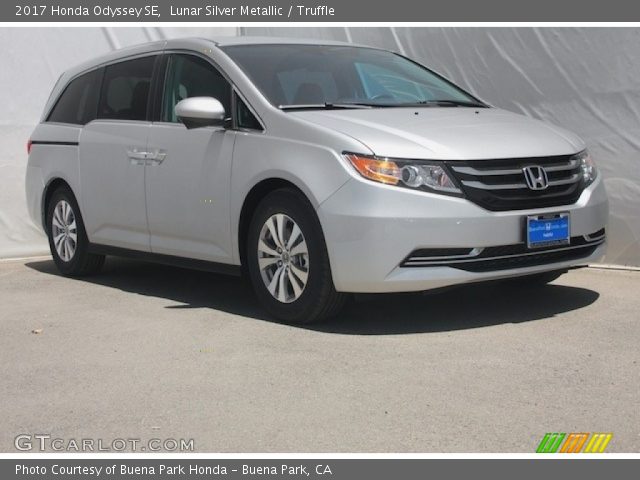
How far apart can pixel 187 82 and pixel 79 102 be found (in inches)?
61.7

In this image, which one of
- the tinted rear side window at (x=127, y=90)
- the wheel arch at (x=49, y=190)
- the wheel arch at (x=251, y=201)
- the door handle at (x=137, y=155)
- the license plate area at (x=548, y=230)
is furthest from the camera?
the wheel arch at (x=49, y=190)

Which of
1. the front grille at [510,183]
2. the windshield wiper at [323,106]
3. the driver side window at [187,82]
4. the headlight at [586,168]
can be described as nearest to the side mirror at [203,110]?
the driver side window at [187,82]

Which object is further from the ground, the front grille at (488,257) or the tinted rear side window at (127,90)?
the tinted rear side window at (127,90)

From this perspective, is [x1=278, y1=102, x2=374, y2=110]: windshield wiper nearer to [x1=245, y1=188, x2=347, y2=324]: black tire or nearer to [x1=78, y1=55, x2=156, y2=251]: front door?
[x1=245, y1=188, x2=347, y2=324]: black tire

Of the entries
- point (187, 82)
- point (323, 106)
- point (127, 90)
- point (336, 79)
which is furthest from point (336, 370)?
point (127, 90)

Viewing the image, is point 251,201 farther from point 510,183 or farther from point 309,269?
point 510,183

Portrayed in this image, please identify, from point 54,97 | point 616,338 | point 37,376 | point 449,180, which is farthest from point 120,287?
point 616,338

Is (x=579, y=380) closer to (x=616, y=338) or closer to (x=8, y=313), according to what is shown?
(x=616, y=338)

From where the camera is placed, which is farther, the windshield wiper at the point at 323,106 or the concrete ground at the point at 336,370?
the windshield wiper at the point at 323,106

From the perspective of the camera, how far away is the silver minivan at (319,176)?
5.74 meters

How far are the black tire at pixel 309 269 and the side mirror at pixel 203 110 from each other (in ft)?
2.14

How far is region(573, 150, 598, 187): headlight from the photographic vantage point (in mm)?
6367

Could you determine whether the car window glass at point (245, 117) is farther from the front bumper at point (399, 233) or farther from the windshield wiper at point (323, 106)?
the front bumper at point (399, 233)

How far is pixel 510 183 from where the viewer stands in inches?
232
